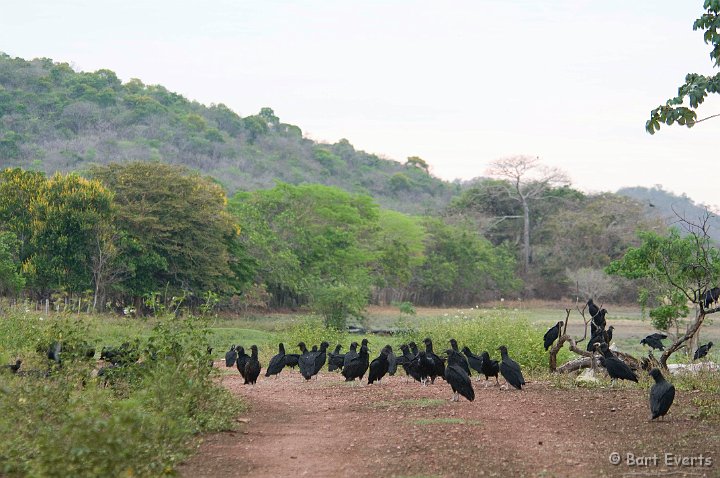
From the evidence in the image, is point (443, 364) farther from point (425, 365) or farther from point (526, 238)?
point (526, 238)

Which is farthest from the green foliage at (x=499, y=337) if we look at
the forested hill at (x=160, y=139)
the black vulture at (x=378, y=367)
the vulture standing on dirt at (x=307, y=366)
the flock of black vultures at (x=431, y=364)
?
the forested hill at (x=160, y=139)

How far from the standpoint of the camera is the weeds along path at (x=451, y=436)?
28.6 ft

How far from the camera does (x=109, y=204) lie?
37781 millimetres

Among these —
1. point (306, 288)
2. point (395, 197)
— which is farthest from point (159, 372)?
point (395, 197)

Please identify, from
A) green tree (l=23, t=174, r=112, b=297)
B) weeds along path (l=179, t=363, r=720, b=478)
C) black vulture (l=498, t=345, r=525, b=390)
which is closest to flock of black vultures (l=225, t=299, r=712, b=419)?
black vulture (l=498, t=345, r=525, b=390)

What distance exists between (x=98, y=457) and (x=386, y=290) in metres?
56.1

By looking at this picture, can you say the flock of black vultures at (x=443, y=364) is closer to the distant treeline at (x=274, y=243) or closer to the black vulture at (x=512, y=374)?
the black vulture at (x=512, y=374)

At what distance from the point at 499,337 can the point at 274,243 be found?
28714mm

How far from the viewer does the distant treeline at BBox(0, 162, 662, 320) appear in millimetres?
36969

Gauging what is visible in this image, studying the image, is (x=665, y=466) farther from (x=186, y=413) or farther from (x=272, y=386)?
(x=272, y=386)
